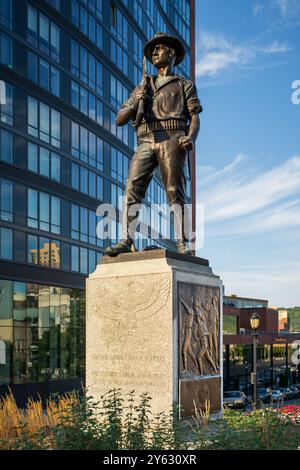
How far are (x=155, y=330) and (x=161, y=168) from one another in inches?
100

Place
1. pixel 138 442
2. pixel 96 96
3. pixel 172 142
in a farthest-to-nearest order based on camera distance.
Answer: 1. pixel 96 96
2. pixel 172 142
3. pixel 138 442

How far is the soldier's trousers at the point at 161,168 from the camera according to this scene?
9573mm

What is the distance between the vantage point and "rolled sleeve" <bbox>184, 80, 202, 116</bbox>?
963cm

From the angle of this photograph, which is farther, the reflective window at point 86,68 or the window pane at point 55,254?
the reflective window at point 86,68

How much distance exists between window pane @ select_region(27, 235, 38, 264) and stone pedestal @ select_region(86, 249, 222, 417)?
1081 inches

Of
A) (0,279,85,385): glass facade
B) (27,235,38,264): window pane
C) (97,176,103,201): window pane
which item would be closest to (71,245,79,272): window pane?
(0,279,85,385): glass facade

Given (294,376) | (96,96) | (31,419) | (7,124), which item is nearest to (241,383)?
(294,376)

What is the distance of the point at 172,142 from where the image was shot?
9.55 m

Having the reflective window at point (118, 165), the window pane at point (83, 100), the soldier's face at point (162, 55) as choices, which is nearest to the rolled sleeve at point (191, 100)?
the soldier's face at point (162, 55)

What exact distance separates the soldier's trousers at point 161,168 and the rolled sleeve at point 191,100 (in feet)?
1.24

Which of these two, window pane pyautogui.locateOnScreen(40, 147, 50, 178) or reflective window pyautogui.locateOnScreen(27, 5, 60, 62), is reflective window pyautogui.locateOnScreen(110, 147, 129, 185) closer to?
window pane pyautogui.locateOnScreen(40, 147, 50, 178)

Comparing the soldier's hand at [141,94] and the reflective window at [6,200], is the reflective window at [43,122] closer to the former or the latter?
the reflective window at [6,200]
